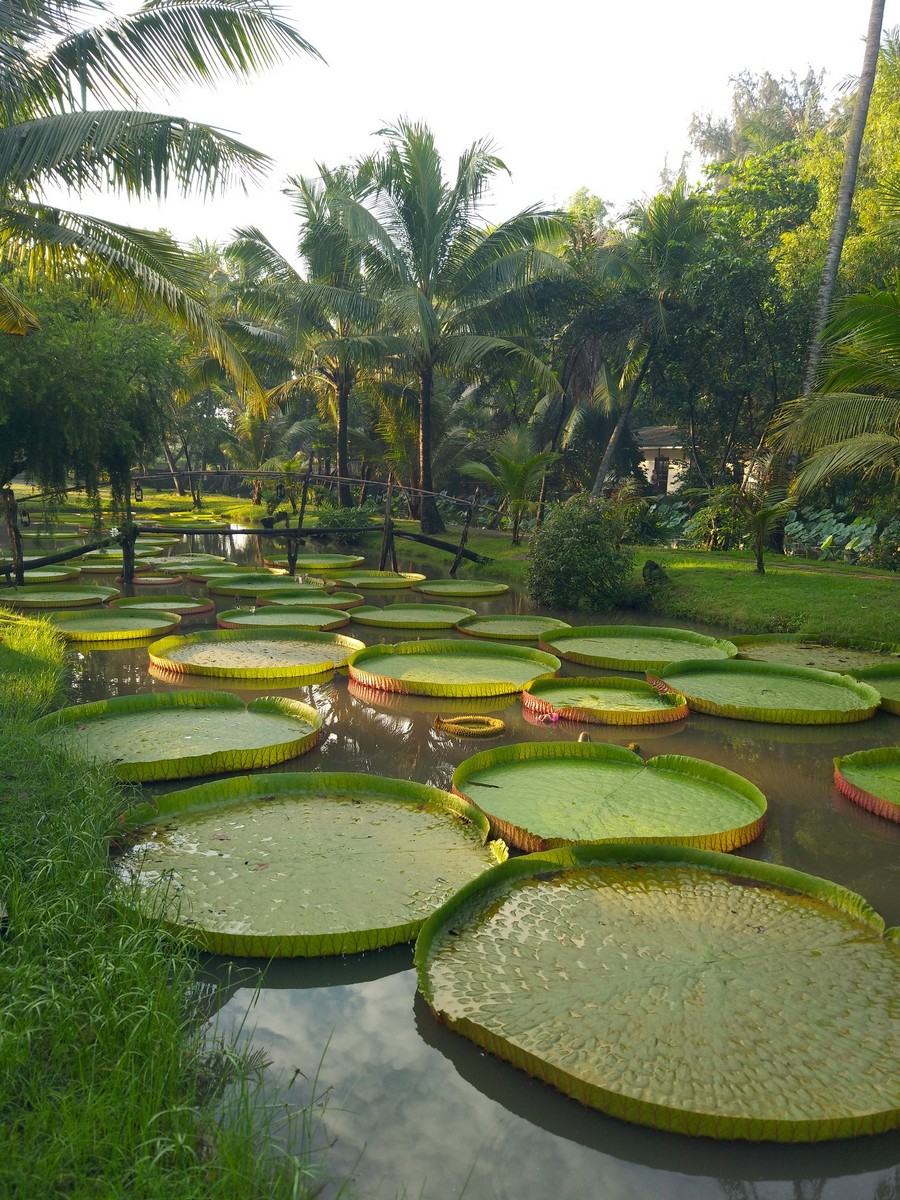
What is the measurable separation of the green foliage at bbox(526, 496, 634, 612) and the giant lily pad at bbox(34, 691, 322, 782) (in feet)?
21.2

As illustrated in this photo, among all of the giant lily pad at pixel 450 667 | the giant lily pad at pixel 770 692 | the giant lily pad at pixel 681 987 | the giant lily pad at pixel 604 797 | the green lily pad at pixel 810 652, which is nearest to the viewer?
the giant lily pad at pixel 681 987

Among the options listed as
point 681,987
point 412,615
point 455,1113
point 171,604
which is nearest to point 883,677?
point 412,615

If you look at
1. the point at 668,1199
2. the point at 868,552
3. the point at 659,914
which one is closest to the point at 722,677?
the point at 659,914

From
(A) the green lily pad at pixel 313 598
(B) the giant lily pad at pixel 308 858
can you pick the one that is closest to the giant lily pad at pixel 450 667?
(B) the giant lily pad at pixel 308 858

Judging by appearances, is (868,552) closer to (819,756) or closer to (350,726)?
(819,756)

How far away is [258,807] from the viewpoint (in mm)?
4867

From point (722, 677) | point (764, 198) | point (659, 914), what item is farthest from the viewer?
point (764, 198)

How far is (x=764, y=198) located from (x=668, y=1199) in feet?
84.0

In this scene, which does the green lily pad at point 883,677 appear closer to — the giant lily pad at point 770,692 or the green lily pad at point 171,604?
the giant lily pad at point 770,692

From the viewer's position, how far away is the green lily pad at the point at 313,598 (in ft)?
38.9

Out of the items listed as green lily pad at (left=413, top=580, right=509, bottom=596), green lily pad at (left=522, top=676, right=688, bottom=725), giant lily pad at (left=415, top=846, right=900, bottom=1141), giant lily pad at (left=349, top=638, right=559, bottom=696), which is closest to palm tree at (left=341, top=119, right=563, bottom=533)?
green lily pad at (left=413, top=580, right=509, bottom=596)

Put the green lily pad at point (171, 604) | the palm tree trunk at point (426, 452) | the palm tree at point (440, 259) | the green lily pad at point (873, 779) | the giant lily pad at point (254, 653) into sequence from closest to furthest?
1. the green lily pad at point (873, 779)
2. the giant lily pad at point (254, 653)
3. the green lily pad at point (171, 604)
4. the palm tree at point (440, 259)
5. the palm tree trunk at point (426, 452)

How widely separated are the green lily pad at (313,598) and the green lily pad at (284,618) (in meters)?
0.25

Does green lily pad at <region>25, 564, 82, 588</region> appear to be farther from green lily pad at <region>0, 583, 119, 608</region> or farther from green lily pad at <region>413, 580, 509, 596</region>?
green lily pad at <region>413, 580, 509, 596</region>
